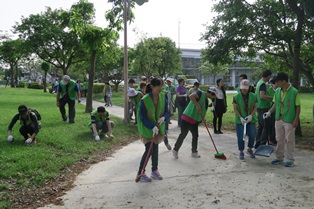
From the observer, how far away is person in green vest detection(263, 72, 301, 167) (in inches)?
246

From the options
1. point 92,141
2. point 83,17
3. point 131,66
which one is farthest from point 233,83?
point 92,141

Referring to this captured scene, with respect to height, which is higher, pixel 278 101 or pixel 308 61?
pixel 308 61

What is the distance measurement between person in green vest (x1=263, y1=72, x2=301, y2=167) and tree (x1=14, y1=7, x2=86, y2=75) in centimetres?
2355

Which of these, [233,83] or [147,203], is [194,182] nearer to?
[147,203]

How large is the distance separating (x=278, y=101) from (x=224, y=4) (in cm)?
499

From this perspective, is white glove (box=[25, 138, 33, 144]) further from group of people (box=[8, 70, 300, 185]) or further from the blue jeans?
the blue jeans

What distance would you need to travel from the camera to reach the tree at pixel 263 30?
9750 mm

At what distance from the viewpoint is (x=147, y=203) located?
14.7 feet

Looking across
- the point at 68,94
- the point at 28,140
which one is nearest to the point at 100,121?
the point at 28,140

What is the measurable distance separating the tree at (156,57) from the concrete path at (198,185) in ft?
89.8

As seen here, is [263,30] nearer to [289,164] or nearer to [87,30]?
[289,164]

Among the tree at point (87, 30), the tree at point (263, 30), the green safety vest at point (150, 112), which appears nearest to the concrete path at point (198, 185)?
the green safety vest at point (150, 112)

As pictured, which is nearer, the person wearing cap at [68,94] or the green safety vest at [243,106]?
the green safety vest at [243,106]

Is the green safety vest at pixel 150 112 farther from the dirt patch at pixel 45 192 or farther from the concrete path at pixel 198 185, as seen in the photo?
the dirt patch at pixel 45 192
